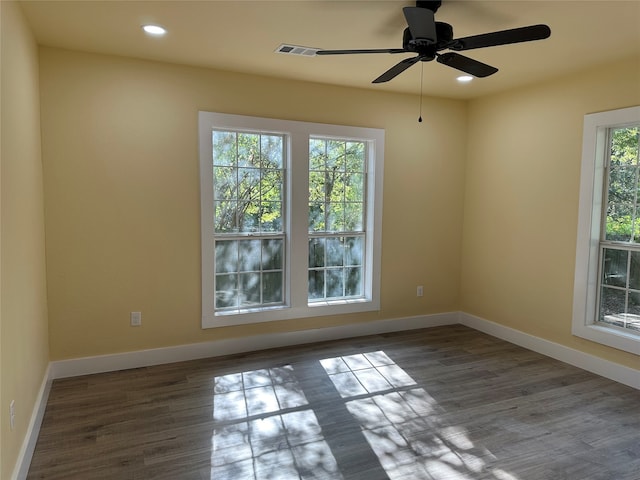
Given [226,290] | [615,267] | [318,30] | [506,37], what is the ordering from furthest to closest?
1. [226,290]
2. [615,267]
3. [318,30]
4. [506,37]

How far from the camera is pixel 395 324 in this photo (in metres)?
4.84

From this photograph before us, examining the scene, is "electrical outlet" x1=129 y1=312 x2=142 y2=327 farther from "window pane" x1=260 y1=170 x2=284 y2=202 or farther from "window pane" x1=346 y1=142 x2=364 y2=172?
"window pane" x1=346 y1=142 x2=364 y2=172

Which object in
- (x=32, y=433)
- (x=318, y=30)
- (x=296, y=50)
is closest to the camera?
(x=32, y=433)

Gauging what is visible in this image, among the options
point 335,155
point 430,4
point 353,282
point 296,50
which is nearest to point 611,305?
point 353,282

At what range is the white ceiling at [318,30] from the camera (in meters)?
2.53

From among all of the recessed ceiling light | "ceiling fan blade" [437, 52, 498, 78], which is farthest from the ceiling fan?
the recessed ceiling light

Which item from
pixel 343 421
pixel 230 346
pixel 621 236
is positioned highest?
pixel 621 236

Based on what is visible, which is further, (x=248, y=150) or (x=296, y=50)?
(x=248, y=150)

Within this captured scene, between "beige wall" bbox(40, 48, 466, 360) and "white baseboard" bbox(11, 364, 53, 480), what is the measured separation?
1.32ft

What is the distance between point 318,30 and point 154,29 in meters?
1.12

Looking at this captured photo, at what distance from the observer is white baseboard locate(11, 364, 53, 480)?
221cm

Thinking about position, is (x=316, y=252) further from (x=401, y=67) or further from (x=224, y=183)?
(x=401, y=67)

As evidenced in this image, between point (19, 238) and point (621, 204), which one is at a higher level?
point (621, 204)

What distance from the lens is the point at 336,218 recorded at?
15.0 feet
